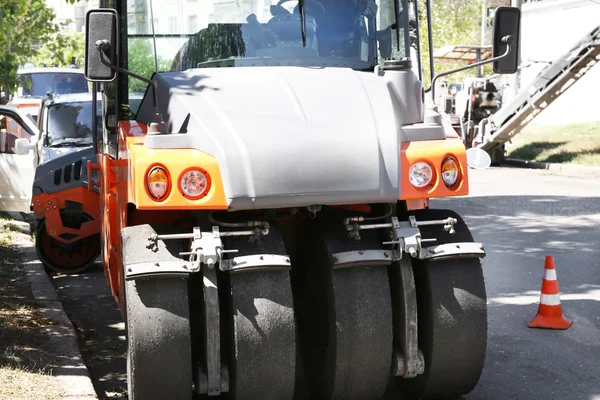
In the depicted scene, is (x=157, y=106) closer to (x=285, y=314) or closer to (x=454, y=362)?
(x=285, y=314)

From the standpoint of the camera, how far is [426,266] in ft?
17.7

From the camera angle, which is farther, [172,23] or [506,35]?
[172,23]

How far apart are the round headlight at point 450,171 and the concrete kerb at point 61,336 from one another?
7.40 ft

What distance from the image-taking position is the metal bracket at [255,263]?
4.97 m

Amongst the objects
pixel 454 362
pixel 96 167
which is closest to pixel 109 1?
pixel 96 167

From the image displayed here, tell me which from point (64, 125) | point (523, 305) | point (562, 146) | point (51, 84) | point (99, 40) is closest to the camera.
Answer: point (99, 40)

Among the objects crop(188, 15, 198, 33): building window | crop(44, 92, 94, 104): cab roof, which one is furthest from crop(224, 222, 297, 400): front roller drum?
crop(44, 92, 94, 104): cab roof

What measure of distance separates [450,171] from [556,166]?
20147 mm

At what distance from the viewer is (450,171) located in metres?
5.29

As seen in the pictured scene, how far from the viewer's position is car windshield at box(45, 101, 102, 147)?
14273mm

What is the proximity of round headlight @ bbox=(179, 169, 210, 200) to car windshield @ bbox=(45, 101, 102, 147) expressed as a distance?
9.50 m

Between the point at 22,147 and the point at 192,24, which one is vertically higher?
the point at 192,24

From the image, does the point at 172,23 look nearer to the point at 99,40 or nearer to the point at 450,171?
the point at 99,40

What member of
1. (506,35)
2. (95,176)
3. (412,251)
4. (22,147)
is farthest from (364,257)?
(22,147)
